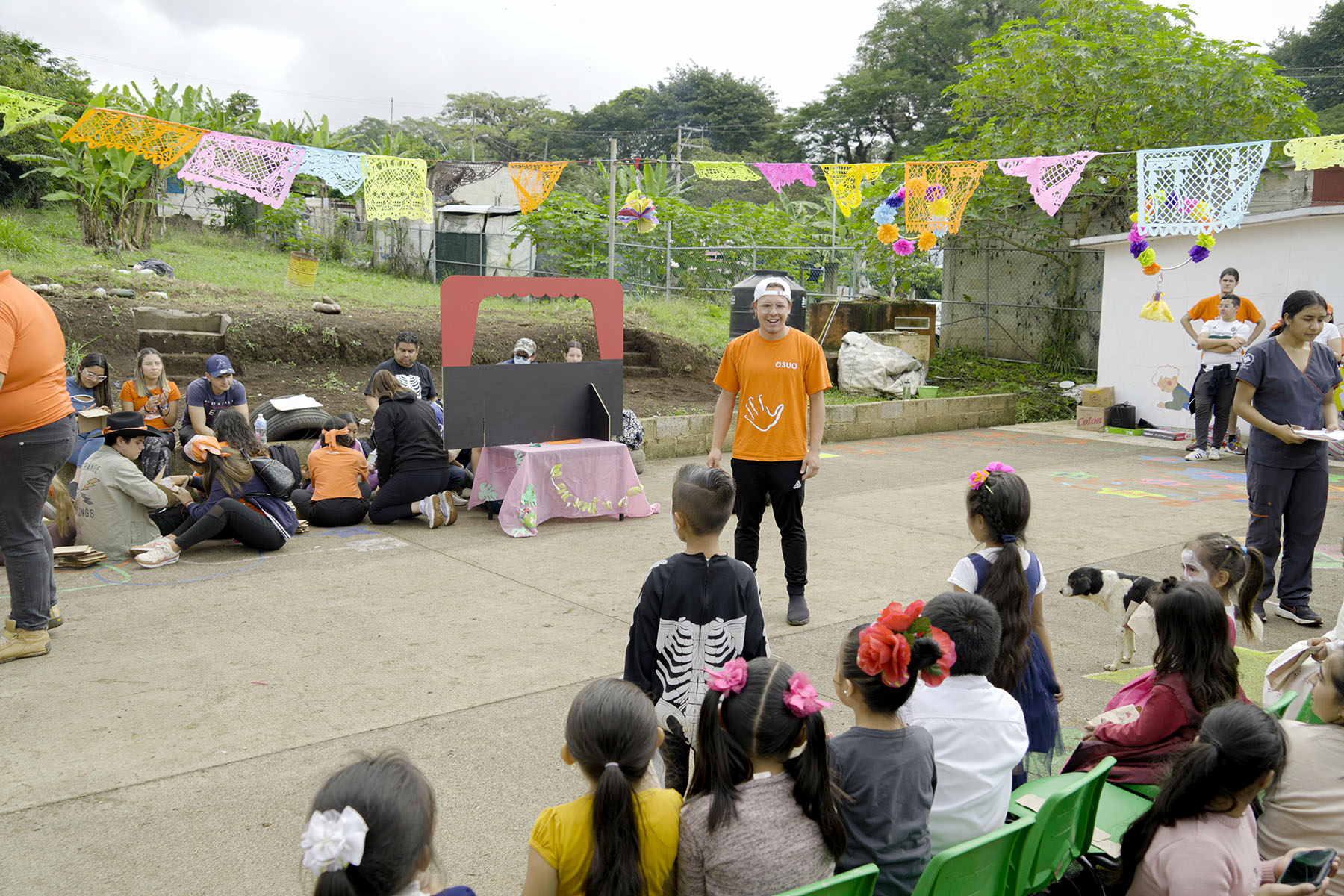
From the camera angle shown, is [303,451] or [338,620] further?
[303,451]

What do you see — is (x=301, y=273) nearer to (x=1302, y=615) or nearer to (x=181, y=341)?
A: (x=181, y=341)

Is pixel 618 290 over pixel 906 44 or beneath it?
beneath

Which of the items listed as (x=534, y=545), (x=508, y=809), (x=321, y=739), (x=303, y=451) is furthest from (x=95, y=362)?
(x=508, y=809)

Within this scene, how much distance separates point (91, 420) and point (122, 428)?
1.22 metres

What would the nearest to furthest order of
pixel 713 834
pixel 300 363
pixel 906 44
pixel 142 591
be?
pixel 713 834, pixel 142 591, pixel 300 363, pixel 906 44

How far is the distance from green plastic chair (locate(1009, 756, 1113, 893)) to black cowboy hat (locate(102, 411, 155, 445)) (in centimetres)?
567

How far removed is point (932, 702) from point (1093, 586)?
2590mm

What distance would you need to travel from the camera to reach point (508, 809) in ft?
10.8

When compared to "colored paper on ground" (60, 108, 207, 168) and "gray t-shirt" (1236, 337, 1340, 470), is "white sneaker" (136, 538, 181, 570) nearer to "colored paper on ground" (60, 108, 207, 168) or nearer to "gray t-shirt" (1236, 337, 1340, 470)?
"colored paper on ground" (60, 108, 207, 168)

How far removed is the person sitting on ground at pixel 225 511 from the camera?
6.32m

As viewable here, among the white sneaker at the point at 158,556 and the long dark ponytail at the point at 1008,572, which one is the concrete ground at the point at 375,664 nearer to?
the white sneaker at the point at 158,556

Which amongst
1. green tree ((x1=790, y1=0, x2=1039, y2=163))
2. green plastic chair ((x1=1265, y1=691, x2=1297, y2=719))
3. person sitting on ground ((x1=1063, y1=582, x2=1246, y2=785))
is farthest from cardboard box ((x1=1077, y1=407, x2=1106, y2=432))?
green tree ((x1=790, y1=0, x2=1039, y2=163))

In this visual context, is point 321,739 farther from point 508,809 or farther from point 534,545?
point 534,545

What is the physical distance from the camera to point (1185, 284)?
40.6 ft
